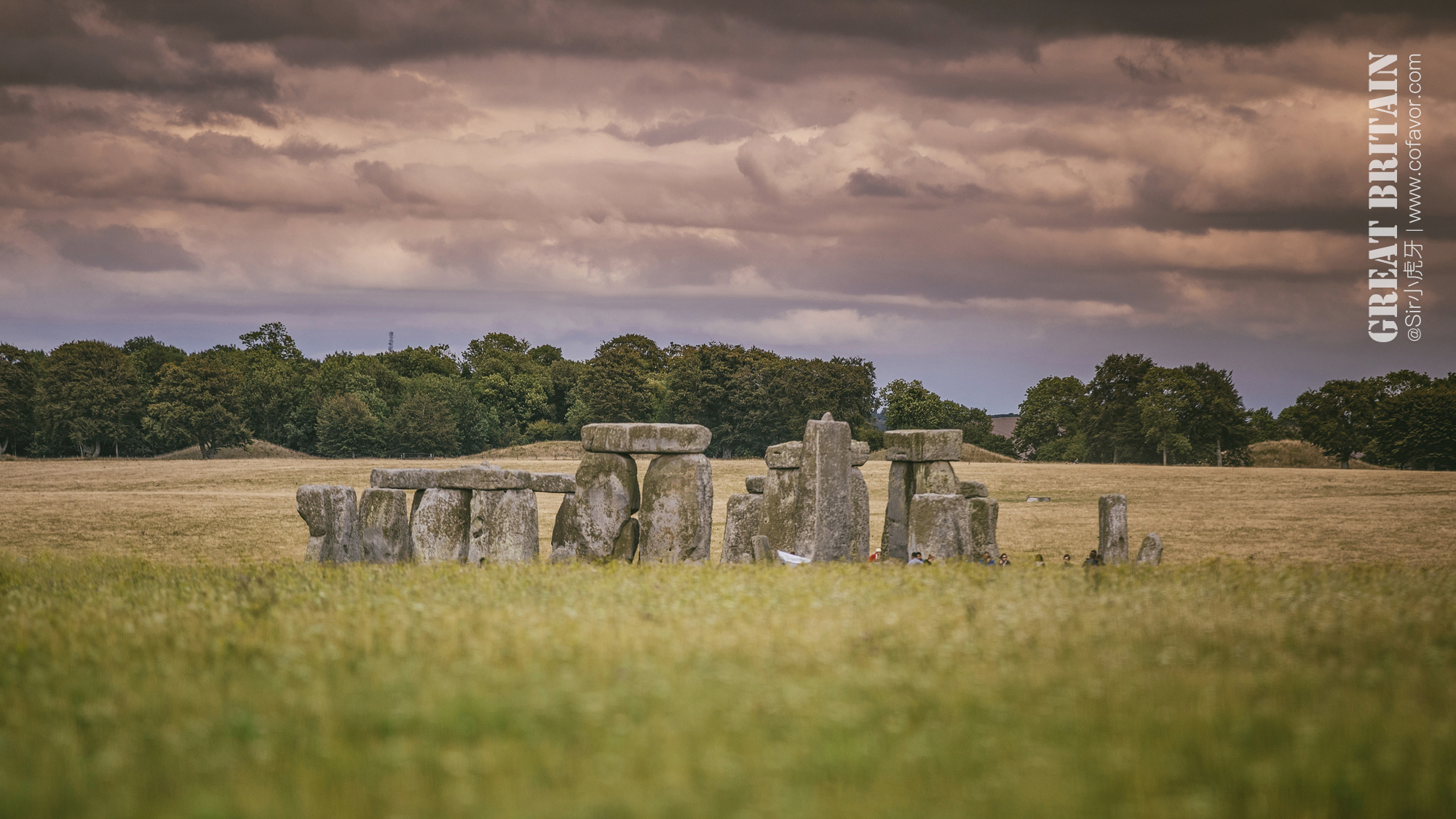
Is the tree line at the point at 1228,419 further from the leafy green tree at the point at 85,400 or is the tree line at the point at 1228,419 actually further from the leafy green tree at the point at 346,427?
the leafy green tree at the point at 85,400

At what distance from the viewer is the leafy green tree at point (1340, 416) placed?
7906 centimetres

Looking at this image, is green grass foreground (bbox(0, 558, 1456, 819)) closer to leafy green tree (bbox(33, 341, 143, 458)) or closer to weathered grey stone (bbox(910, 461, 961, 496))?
weathered grey stone (bbox(910, 461, 961, 496))

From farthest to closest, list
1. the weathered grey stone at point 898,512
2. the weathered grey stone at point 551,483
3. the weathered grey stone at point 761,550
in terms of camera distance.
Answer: the weathered grey stone at point 898,512
the weathered grey stone at point 551,483
the weathered grey stone at point 761,550

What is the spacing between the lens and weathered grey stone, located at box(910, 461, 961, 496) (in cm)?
2084

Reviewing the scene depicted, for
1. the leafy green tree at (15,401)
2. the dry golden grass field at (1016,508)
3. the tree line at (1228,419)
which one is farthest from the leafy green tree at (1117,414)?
the leafy green tree at (15,401)

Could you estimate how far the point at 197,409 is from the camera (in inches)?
2874

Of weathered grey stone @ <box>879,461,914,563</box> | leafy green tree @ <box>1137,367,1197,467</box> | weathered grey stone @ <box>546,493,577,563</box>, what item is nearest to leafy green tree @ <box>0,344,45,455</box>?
weathered grey stone @ <box>546,493,577,563</box>

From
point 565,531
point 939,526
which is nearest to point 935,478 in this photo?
point 939,526

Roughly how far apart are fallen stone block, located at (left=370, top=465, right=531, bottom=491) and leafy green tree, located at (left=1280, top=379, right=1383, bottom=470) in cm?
7648

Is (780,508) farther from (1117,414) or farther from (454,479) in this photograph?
(1117,414)

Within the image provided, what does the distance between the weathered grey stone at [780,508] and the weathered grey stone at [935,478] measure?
3.69m

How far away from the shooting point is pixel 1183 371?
265ft

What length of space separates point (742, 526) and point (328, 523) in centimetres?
762

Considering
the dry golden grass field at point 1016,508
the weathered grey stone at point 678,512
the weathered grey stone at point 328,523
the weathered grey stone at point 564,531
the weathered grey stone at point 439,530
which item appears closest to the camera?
the weathered grey stone at point 678,512
